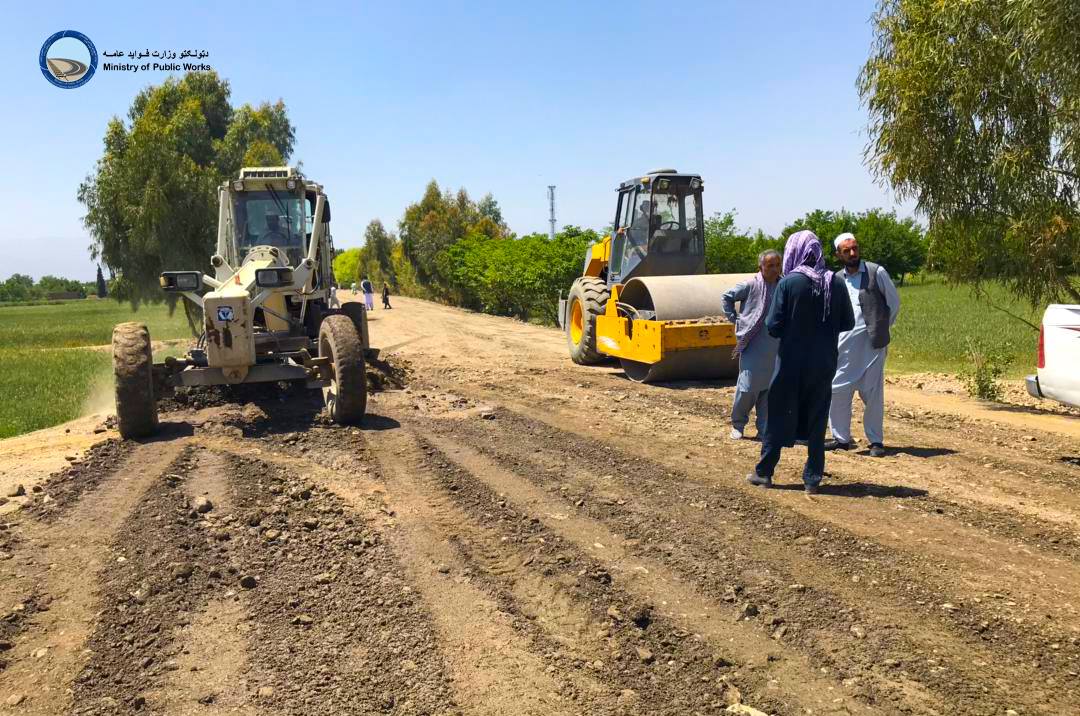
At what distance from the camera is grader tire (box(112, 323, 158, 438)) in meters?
8.76

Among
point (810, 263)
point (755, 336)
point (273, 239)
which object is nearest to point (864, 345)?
point (755, 336)

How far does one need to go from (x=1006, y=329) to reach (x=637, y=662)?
23.0m

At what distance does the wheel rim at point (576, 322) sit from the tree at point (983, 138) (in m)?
5.59

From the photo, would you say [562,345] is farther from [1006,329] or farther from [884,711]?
[884,711]

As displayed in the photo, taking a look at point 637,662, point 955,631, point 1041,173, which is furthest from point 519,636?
point 1041,173

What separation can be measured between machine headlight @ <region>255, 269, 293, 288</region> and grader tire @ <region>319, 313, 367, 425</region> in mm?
670

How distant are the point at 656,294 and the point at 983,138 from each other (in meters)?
4.42

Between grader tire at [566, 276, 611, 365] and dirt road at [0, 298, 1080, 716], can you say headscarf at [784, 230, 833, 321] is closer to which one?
dirt road at [0, 298, 1080, 716]

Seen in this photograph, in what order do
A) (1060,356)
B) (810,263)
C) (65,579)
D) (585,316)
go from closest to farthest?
(65,579) → (810,263) → (1060,356) → (585,316)

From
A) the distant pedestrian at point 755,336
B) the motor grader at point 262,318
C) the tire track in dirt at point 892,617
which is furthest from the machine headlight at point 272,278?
the tire track in dirt at point 892,617

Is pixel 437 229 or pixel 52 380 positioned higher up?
pixel 437 229

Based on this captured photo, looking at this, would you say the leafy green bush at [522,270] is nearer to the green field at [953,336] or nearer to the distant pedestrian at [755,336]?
the green field at [953,336]

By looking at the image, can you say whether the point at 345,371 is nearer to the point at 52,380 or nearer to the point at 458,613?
the point at 458,613

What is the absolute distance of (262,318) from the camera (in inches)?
414
